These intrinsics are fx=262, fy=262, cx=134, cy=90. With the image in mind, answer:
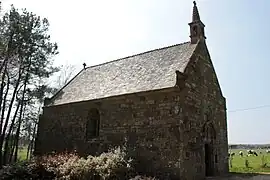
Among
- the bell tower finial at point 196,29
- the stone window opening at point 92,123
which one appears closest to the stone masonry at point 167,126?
the stone window opening at point 92,123

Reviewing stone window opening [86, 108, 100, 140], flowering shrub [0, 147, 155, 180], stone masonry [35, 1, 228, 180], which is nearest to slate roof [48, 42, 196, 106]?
stone masonry [35, 1, 228, 180]

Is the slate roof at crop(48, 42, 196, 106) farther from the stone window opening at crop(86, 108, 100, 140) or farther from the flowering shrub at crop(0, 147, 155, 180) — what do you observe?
the flowering shrub at crop(0, 147, 155, 180)

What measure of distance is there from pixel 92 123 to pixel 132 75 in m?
4.50

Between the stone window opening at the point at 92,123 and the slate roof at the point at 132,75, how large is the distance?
111 centimetres

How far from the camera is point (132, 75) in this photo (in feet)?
61.6

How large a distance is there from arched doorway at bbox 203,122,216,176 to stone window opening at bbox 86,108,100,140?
7.39 m

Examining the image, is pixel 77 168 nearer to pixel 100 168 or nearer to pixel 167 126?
pixel 100 168

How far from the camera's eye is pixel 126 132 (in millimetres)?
16219

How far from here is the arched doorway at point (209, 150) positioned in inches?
672

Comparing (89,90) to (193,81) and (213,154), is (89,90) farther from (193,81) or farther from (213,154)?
(213,154)

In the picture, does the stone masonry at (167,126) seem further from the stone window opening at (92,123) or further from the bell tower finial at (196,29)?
the bell tower finial at (196,29)

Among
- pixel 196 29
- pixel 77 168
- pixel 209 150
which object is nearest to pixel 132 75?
pixel 196 29

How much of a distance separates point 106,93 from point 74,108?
3.45 m

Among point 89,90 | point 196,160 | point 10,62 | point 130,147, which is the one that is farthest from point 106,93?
point 10,62
